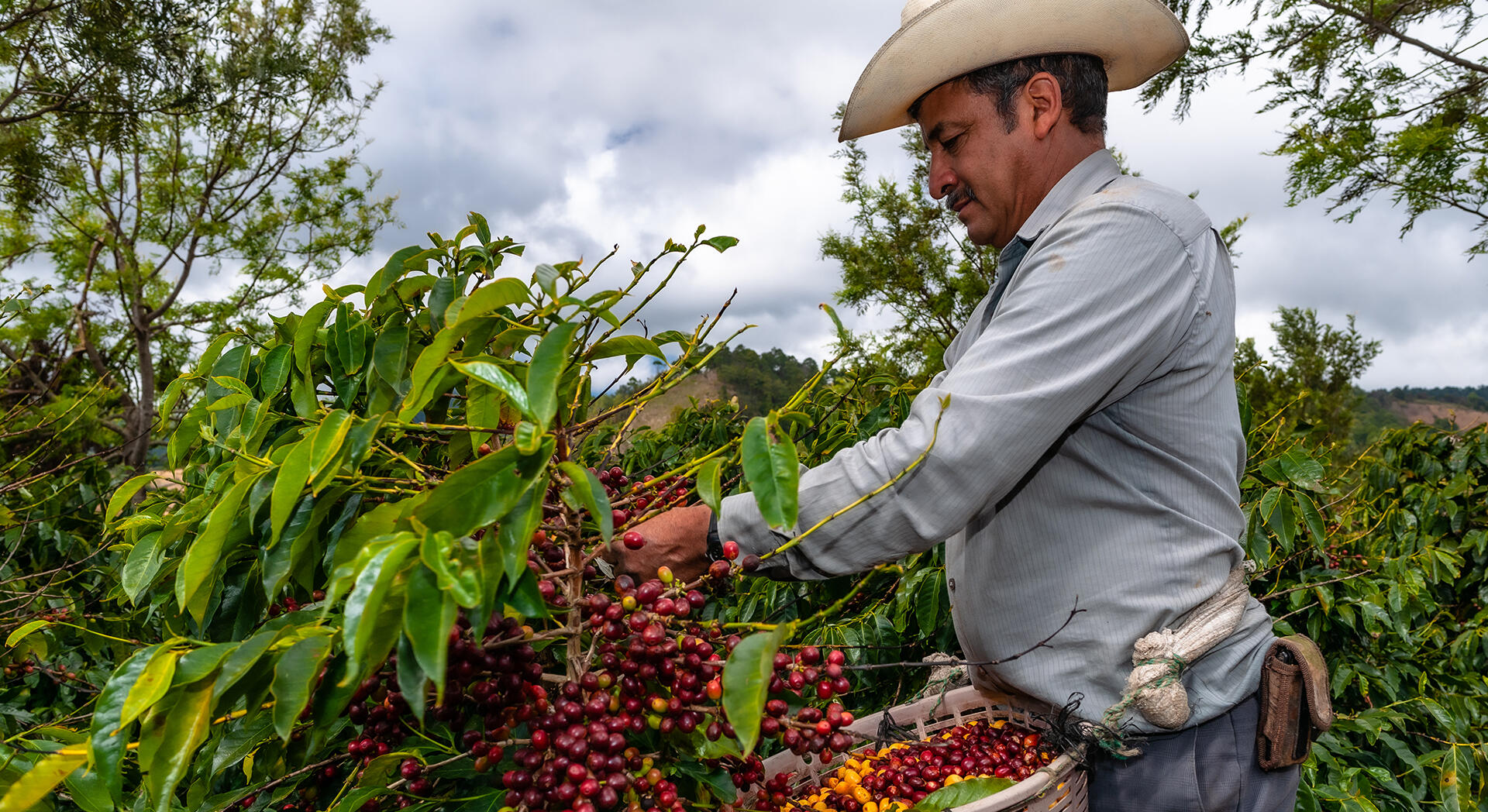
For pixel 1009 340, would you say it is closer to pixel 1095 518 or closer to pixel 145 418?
pixel 1095 518

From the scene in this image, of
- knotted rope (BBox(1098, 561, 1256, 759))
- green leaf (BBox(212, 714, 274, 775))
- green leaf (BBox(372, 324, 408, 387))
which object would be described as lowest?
knotted rope (BBox(1098, 561, 1256, 759))

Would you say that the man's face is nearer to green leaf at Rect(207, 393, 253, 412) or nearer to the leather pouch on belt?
the leather pouch on belt

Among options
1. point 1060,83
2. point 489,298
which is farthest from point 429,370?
point 1060,83

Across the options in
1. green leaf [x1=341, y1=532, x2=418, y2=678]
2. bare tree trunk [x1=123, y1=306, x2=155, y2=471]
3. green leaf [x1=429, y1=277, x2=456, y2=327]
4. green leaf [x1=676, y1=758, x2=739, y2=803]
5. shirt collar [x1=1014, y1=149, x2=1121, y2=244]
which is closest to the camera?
green leaf [x1=341, y1=532, x2=418, y2=678]

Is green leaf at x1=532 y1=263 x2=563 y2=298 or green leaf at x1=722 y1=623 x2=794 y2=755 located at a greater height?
green leaf at x1=532 y1=263 x2=563 y2=298

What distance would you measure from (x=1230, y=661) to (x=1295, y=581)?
1.76 metres

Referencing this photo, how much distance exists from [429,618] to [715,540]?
0.47m

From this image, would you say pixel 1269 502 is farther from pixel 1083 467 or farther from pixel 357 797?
pixel 357 797

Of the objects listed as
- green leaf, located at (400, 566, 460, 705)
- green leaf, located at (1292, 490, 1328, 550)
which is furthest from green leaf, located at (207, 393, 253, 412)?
green leaf, located at (1292, 490, 1328, 550)

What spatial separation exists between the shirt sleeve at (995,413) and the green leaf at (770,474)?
275 millimetres

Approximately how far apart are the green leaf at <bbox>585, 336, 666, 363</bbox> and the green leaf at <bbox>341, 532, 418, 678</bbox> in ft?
1.43

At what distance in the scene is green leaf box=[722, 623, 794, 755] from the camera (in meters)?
0.70

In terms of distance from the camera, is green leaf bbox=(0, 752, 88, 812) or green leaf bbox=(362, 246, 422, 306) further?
green leaf bbox=(362, 246, 422, 306)

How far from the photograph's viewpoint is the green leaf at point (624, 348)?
1.01 m
